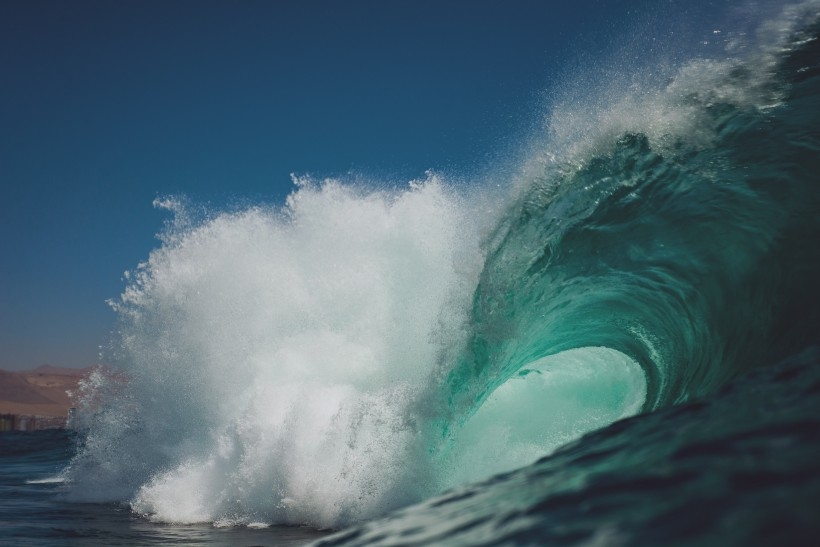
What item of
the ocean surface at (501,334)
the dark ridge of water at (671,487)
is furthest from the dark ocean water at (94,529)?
the dark ridge of water at (671,487)

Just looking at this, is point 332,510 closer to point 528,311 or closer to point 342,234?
point 528,311

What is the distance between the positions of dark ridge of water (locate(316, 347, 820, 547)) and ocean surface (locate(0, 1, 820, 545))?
1.3 inches

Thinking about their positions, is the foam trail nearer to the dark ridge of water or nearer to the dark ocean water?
the dark ocean water

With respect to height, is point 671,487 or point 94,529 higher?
point 671,487

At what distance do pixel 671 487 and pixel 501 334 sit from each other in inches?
228

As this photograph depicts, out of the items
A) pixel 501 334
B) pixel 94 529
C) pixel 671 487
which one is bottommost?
pixel 94 529

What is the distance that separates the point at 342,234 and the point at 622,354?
524cm

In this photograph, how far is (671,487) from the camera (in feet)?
4.79

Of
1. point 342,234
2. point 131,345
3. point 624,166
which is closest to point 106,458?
point 131,345

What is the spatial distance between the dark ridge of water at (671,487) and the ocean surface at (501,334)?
3 cm

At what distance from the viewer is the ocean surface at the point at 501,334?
5.68 meters

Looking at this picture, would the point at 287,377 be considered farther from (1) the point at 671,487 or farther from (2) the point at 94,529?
(1) the point at 671,487

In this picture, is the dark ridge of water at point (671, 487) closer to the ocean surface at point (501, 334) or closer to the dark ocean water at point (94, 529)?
the ocean surface at point (501, 334)

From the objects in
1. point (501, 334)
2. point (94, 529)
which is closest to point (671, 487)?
point (501, 334)
